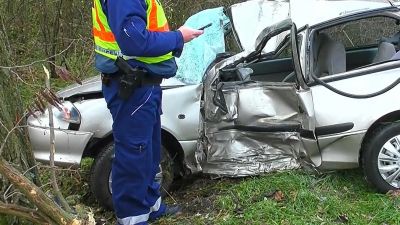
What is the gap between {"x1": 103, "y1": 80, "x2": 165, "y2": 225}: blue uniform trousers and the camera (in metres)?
3.50

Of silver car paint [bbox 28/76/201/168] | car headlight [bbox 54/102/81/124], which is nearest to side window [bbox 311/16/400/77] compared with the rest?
silver car paint [bbox 28/76/201/168]

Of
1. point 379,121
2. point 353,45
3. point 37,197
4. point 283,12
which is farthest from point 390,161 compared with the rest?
point 37,197

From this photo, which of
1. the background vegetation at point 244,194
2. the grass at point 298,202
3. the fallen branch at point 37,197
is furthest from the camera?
the grass at point 298,202

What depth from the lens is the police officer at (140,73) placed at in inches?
126

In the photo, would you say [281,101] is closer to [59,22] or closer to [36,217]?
[36,217]

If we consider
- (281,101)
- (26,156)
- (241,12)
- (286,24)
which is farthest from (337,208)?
(26,156)

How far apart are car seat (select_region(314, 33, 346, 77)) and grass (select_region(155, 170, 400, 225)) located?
0.85 m

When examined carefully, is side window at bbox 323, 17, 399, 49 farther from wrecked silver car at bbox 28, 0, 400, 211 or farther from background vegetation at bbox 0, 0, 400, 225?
background vegetation at bbox 0, 0, 400, 225

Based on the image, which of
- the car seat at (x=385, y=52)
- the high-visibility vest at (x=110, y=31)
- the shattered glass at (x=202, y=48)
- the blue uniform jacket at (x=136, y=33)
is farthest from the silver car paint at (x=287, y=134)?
the blue uniform jacket at (x=136, y=33)

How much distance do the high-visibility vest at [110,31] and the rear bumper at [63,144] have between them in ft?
2.88

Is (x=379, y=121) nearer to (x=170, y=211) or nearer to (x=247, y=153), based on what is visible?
(x=247, y=153)

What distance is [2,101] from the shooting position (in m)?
2.86

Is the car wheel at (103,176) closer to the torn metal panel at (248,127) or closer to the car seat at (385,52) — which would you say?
the torn metal panel at (248,127)

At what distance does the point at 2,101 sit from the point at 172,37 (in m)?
1.05
